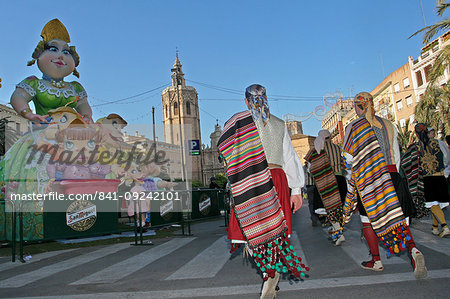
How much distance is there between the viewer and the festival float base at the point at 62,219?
295 inches

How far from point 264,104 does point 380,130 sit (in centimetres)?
175

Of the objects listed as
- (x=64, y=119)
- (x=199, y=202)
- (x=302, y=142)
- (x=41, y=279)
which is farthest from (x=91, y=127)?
(x=302, y=142)

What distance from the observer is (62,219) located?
771cm

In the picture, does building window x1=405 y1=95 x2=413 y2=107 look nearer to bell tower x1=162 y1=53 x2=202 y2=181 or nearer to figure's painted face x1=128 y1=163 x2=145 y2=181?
figure's painted face x1=128 y1=163 x2=145 y2=181

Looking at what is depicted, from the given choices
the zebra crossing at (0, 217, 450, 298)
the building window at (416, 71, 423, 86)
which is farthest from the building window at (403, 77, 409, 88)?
the zebra crossing at (0, 217, 450, 298)

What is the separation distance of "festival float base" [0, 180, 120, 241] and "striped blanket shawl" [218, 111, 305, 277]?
224 inches

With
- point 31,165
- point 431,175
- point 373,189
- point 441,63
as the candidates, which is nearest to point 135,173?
point 31,165

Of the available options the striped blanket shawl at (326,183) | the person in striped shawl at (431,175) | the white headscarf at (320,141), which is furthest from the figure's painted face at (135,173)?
the person in striped shawl at (431,175)

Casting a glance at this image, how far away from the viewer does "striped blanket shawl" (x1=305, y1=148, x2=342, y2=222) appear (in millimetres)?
6561

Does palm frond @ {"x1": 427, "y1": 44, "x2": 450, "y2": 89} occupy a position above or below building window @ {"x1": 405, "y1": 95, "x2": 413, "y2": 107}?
below

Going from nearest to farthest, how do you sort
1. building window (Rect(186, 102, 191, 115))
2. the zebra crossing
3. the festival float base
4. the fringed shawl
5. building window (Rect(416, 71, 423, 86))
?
the zebra crossing, the fringed shawl, the festival float base, building window (Rect(416, 71, 423, 86)), building window (Rect(186, 102, 191, 115))

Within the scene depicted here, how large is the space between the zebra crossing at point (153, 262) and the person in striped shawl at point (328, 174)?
22.8 inches

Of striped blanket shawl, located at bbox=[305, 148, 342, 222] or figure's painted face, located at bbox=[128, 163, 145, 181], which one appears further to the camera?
figure's painted face, located at bbox=[128, 163, 145, 181]

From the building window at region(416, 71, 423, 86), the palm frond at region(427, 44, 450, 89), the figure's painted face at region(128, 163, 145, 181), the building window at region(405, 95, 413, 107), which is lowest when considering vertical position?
the figure's painted face at region(128, 163, 145, 181)
